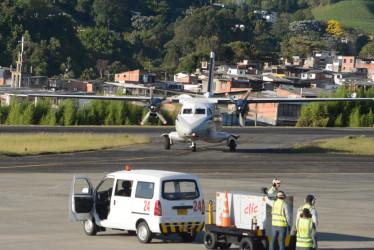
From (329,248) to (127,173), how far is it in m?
5.96

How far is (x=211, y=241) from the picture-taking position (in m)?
19.8

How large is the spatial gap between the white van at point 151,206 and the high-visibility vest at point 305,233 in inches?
156

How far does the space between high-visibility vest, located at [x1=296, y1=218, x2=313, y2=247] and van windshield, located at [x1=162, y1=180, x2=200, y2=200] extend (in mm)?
4089

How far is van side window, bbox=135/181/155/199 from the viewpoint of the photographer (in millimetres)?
20297

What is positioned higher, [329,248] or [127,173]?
[127,173]

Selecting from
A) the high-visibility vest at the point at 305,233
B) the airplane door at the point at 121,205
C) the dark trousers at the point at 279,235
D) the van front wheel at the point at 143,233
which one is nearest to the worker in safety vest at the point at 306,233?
the high-visibility vest at the point at 305,233

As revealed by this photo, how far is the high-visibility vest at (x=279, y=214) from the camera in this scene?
18.5 meters

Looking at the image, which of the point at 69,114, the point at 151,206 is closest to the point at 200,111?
the point at 151,206

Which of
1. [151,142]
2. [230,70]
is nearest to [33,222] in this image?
[151,142]

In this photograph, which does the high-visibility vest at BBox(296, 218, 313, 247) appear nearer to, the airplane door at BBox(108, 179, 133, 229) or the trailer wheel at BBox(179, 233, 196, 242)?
the trailer wheel at BBox(179, 233, 196, 242)

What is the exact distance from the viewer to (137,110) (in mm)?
A: 87812

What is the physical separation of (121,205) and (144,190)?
919 mm

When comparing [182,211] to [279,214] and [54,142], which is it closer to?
[279,214]

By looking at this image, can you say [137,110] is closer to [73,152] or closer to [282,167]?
[73,152]
